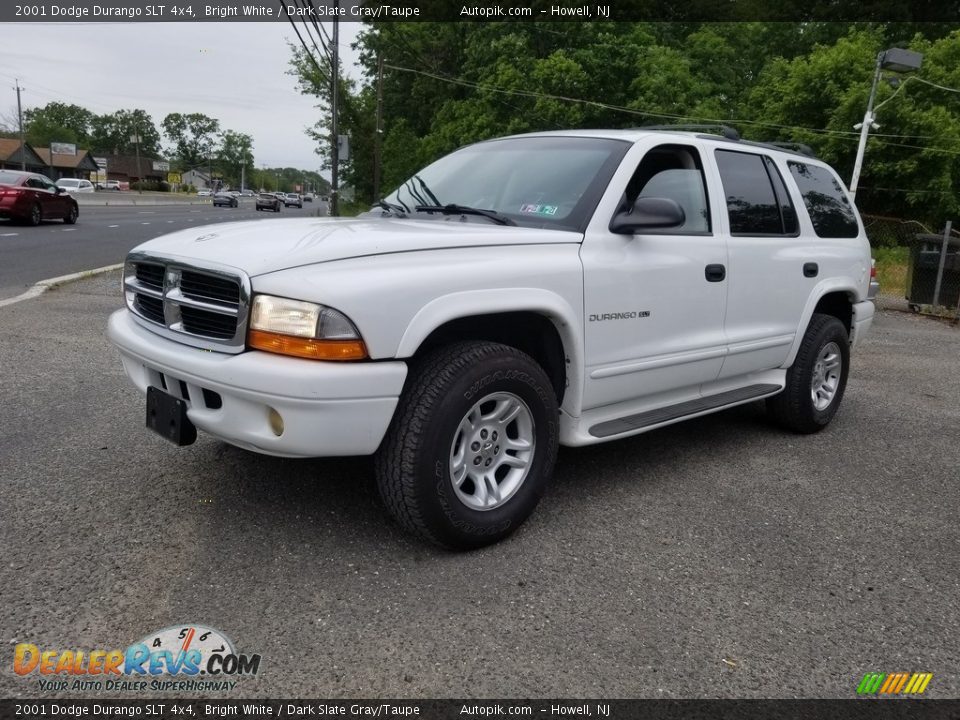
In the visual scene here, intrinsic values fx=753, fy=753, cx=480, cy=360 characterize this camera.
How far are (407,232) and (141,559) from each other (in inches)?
64.4

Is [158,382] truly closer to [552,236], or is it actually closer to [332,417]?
[332,417]

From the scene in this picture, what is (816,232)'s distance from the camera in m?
4.82

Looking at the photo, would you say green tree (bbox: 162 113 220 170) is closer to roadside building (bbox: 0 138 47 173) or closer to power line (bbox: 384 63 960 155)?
roadside building (bbox: 0 138 47 173)

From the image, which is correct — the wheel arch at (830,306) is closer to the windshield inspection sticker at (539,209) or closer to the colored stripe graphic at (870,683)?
the windshield inspection sticker at (539,209)

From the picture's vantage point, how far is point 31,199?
19.3 metres

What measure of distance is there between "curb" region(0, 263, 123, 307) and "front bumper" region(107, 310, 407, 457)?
6.42 meters

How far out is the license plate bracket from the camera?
9.45ft

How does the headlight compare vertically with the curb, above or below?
above

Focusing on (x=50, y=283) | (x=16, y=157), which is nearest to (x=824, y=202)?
(x=50, y=283)

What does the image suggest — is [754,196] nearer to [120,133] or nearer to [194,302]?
[194,302]

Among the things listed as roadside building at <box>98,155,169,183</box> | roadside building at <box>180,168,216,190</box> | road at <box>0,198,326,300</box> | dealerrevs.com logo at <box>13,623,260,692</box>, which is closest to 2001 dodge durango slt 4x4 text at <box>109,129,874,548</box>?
dealerrevs.com logo at <box>13,623,260,692</box>

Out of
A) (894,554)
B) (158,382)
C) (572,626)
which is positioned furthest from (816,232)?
(158,382)

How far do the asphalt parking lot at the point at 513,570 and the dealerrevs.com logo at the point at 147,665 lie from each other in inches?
1.9

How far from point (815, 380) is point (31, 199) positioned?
20.3 meters
